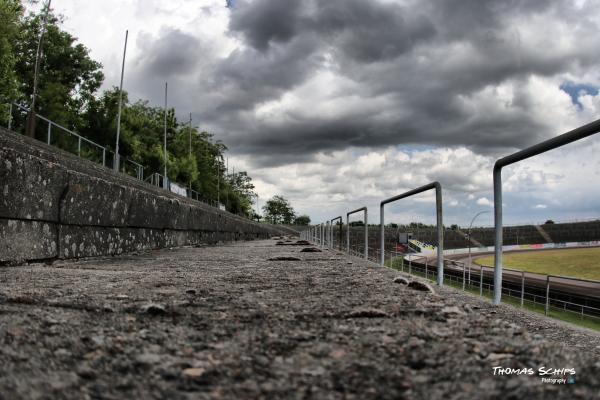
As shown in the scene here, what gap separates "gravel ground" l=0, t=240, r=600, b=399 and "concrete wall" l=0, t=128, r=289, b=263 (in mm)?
1361

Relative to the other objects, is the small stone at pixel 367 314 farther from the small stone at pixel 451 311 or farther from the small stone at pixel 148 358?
the small stone at pixel 148 358

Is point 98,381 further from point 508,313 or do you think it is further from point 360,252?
point 360,252

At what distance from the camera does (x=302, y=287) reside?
6.95 ft

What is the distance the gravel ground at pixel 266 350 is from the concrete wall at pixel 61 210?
1.36 metres

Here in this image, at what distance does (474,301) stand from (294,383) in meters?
3.34

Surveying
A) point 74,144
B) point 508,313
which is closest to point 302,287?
point 508,313

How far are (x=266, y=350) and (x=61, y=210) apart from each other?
2.89 meters

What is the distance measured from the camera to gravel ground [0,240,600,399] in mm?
884

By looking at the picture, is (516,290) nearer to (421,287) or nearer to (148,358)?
(421,287)

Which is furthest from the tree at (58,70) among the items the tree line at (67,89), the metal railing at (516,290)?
the metal railing at (516,290)

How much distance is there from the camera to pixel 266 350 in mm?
1100

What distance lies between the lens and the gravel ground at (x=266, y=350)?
884mm

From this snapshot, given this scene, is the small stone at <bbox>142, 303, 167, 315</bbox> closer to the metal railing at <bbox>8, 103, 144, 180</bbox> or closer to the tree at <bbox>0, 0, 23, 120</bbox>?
the metal railing at <bbox>8, 103, 144, 180</bbox>

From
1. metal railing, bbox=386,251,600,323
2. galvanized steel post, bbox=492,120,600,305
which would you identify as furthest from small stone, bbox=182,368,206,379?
metal railing, bbox=386,251,600,323
